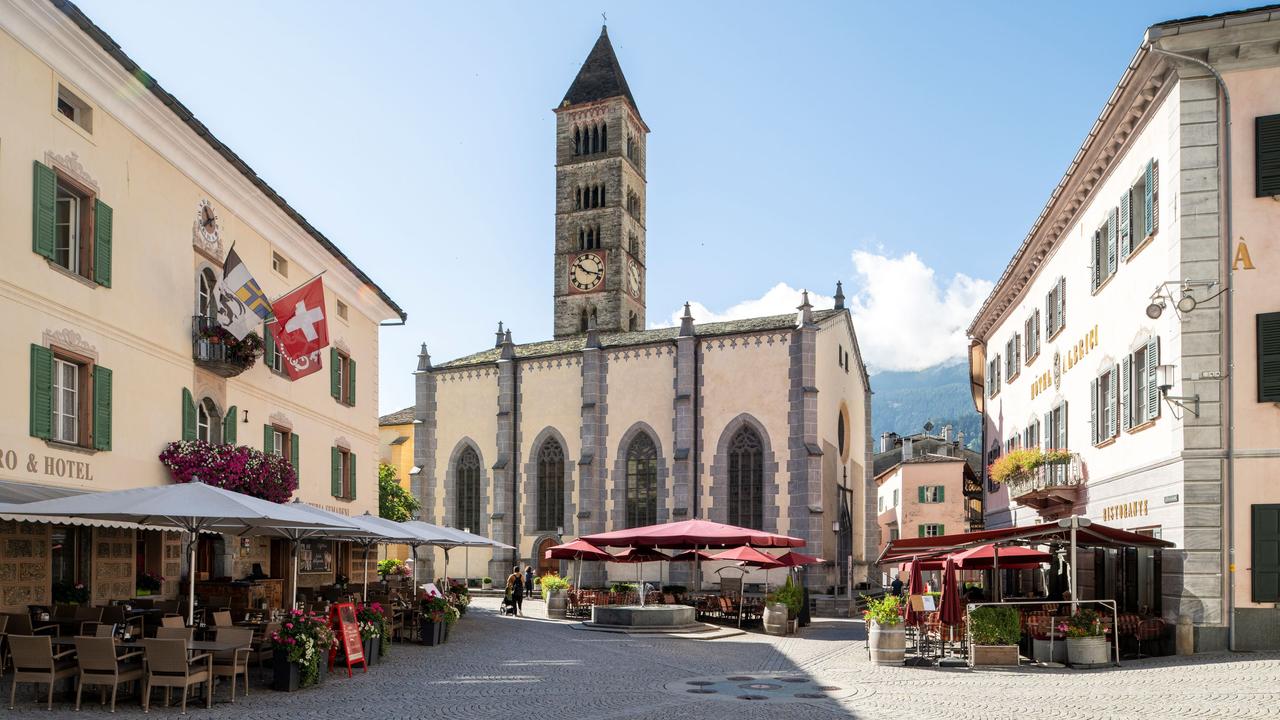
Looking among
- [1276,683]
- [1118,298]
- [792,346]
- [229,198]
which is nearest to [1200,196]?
[1118,298]

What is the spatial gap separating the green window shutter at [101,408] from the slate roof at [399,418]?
40.7 metres

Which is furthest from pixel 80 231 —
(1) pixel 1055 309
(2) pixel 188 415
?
(1) pixel 1055 309

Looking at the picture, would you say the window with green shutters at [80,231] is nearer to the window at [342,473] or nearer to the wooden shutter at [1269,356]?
the window at [342,473]

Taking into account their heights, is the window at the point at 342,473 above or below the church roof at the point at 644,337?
below

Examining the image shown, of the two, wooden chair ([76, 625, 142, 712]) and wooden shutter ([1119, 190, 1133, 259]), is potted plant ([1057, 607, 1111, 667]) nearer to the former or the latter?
wooden shutter ([1119, 190, 1133, 259])

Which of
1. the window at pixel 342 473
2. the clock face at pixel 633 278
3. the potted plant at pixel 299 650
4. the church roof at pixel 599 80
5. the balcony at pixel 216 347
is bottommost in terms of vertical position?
the potted plant at pixel 299 650

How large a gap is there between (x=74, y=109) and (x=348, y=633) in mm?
8716

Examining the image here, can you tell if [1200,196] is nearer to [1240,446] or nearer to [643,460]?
[1240,446]

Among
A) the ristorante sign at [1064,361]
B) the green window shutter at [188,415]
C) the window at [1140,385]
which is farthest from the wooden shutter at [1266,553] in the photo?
the green window shutter at [188,415]

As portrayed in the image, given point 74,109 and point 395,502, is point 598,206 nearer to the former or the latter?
point 395,502

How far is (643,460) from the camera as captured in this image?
43688mm

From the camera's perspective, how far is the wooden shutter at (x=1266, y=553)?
17406mm

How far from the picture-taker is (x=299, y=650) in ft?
47.1

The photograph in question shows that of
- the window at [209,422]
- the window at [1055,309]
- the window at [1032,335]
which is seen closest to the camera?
the window at [209,422]
